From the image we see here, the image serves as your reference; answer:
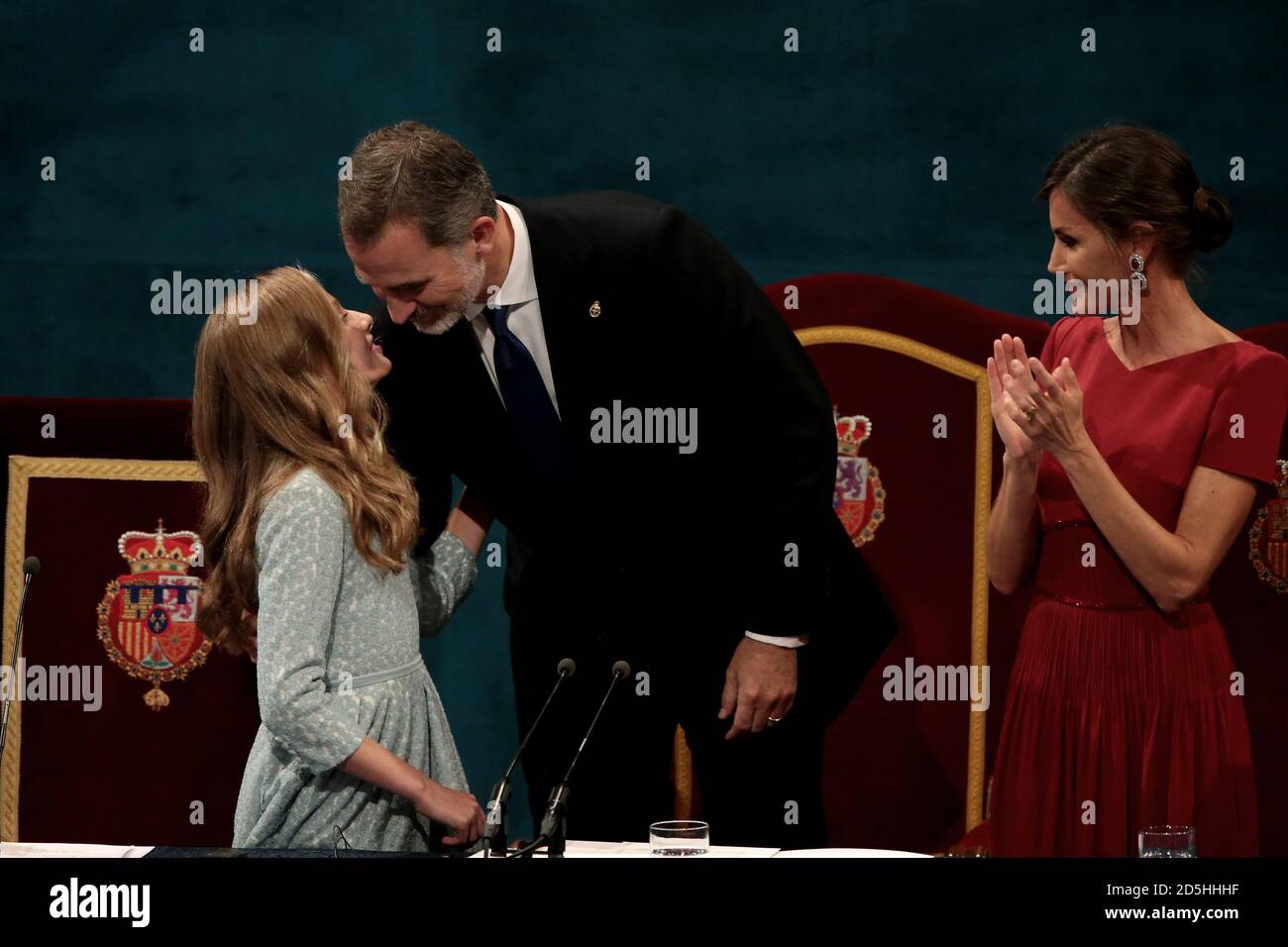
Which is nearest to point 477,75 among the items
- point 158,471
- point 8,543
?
point 158,471

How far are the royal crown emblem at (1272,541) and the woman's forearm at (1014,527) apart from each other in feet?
2.57

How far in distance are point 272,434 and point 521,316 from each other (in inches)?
23.7

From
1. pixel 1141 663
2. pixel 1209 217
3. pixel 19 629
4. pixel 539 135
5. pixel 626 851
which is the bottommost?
pixel 626 851

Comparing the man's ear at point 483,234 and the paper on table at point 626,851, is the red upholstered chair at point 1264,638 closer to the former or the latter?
the paper on table at point 626,851

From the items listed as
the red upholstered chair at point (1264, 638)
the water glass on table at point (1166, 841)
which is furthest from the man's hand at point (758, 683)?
the red upholstered chair at point (1264, 638)

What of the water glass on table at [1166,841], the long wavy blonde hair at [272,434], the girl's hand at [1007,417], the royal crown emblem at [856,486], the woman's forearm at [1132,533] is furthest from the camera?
the royal crown emblem at [856,486]

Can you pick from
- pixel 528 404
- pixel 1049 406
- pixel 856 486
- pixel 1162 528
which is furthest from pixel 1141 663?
pixel 528 404

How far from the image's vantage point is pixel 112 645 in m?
3.28

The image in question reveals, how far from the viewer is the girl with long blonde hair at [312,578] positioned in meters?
2.25

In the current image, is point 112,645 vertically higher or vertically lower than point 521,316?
lower

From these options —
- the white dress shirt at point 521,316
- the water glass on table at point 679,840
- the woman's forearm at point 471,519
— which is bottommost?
the water glass on table at point 679,840

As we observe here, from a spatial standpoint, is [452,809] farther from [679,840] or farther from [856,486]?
[856,486]

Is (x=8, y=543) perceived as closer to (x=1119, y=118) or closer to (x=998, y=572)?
(x=998, y=572)

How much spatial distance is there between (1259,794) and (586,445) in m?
1.78
